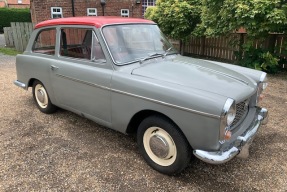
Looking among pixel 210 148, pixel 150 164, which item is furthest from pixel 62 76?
pixel 210 148

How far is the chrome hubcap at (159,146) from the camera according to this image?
2.97 metres

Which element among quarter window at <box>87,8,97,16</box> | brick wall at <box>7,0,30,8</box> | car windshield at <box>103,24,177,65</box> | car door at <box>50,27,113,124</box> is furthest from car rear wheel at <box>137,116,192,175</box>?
brick wall at <box>7,0,30,8</box>

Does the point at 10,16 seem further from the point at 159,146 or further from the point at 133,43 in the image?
the point at 159,146

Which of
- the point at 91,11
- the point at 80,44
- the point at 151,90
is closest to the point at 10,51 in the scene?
the point at 91,11

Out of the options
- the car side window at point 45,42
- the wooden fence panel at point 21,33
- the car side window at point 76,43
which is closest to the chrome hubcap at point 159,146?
the car side window at point 76,43

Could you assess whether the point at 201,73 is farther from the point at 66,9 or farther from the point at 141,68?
the point at 66,9

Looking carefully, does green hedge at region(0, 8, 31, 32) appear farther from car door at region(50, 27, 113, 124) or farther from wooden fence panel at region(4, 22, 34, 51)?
car door at region(50, 27, 113, 124)

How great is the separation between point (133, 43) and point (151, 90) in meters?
0.98

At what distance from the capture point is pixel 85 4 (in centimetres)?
1914

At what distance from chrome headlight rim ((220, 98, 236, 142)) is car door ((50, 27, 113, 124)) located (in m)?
1.51

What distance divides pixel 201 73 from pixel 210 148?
104 cm

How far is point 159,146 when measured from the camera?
302 cm

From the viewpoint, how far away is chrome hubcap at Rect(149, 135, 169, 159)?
2.97 metres

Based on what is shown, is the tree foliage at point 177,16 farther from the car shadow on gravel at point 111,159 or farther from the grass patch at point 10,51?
the grass patch at point 10,51
